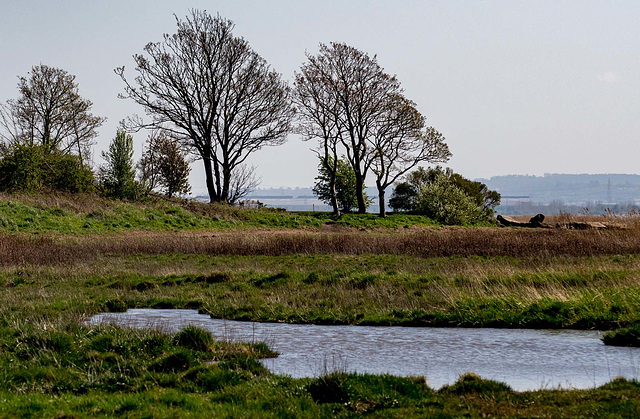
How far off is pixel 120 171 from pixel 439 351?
43.0m

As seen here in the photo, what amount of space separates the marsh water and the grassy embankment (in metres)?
0.72

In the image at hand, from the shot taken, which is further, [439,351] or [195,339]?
[439,351]

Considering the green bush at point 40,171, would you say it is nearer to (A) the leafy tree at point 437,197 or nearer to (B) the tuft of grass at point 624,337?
(A) the leafy tree at point 437,197

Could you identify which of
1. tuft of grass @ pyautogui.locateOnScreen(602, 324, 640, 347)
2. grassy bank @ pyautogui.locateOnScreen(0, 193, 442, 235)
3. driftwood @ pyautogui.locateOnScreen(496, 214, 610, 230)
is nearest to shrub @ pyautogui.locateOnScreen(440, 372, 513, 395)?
tuft of grass @ pyautogui.locateOnScreen(602, 324, 640, 347)

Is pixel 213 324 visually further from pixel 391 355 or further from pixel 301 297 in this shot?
pixel 391 355

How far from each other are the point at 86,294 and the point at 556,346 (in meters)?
12.8

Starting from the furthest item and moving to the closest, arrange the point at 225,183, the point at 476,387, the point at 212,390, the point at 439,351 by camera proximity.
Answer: the point at 225,183 < the point at 439,351 < the point at 212,390 < the point at 476,387

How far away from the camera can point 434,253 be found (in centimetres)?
2912

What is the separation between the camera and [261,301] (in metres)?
17.8

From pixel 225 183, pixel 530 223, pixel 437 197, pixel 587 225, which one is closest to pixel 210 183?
pixel 225 183

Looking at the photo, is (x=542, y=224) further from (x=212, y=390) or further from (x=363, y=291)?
(x=212, y=390)

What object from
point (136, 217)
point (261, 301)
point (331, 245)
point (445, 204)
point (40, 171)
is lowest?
point (261, 301)

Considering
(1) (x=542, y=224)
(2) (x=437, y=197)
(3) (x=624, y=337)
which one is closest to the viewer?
(3) (x=624, y=337)

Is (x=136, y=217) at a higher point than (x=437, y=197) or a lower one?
lower
